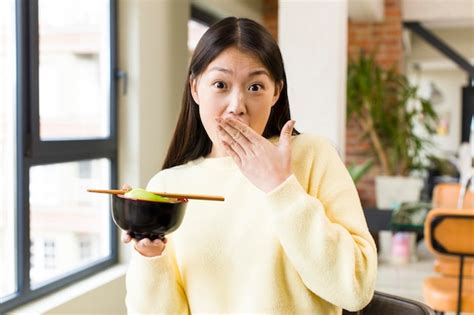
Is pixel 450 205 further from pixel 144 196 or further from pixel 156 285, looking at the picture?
pixel 144 196

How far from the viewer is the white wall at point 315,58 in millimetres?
3324

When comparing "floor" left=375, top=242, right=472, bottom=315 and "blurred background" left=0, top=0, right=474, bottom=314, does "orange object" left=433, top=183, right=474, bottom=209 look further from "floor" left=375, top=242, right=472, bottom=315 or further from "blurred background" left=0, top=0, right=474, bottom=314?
"floor" left=375, top=242, right=472, bottom=315

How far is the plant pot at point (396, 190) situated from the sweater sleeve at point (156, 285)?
15.0ft

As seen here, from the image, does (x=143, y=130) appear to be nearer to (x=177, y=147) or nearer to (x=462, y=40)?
(x=177, y=147)

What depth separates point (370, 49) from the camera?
606cm

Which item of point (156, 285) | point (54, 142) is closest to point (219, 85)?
point (156, 285)

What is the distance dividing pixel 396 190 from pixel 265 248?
4670 mm

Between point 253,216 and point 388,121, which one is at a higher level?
point 388,121

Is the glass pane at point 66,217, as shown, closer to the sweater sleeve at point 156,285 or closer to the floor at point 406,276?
the sweater sleeve at point 156,285

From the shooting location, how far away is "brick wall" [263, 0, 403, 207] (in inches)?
235

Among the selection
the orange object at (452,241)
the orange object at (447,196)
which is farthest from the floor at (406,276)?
the orange object at (452,241)

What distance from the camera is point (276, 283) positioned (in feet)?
3.41

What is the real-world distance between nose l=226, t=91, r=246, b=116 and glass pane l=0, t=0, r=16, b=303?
5.34 ft

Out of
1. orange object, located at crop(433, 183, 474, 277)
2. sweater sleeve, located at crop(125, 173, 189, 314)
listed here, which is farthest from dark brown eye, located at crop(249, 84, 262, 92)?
orange object, located at crop(433, 183, 474, 277)
